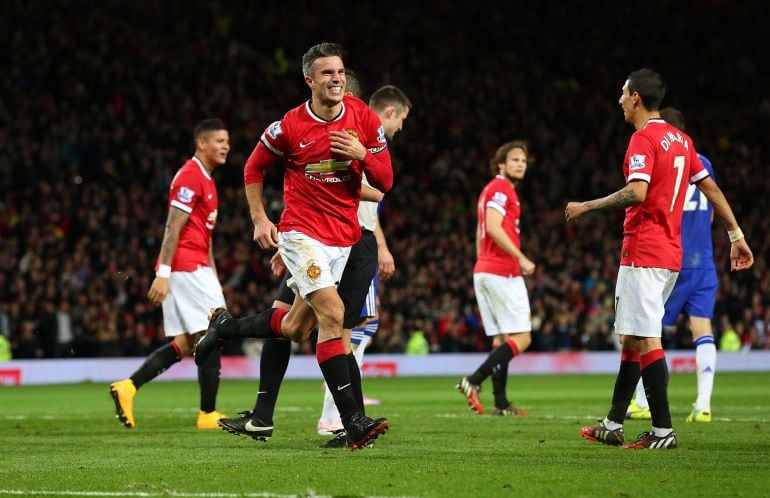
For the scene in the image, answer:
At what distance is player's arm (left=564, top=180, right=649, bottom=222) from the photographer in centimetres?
760

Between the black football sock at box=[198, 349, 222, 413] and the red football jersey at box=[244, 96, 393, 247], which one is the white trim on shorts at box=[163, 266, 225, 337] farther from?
the red football jersey at box=[244, 96, 393, 247]

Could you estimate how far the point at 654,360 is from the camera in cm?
789

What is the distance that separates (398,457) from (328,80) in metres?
2.43

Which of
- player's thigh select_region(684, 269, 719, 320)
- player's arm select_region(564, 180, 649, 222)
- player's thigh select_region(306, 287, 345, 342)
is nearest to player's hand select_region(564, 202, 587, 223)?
player's arm select_region(564, 180, 649, 222)

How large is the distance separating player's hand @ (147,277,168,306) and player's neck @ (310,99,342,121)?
127 inches

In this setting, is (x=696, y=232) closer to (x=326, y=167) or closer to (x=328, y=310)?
(x=326, y=167)

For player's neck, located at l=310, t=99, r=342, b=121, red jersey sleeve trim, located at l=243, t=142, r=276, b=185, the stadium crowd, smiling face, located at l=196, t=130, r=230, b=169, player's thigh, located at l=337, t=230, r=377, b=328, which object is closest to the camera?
player's neck, located at l=310, t=99, r=342, b=121

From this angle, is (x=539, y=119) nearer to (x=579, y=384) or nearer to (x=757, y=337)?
(x=757, y=337)

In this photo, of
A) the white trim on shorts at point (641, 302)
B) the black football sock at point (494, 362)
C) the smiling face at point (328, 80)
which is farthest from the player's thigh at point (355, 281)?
the black football sock at point (494, 362)

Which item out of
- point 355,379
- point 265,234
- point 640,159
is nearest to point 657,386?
point 640,159

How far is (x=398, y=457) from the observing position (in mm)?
7180

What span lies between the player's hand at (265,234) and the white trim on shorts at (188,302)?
10.6 ft

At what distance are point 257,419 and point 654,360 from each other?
274cm

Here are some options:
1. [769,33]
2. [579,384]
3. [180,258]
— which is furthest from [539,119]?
[180,258]
